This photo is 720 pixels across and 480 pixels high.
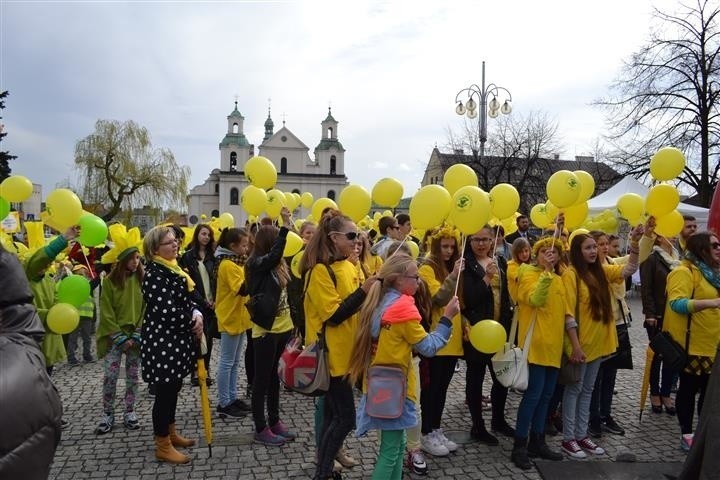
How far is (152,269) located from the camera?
13.4ft

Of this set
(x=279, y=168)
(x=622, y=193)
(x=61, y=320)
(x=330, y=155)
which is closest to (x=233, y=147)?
(x=279, y=168)

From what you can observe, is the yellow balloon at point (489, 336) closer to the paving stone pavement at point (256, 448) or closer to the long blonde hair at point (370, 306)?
the long blonde hair at point (370, 306)

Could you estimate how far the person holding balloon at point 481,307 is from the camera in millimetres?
4430

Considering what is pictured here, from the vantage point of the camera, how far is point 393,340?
10.3 ft

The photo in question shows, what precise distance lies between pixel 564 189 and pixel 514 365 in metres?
1.63

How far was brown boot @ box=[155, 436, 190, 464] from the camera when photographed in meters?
4.06

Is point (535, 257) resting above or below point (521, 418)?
above

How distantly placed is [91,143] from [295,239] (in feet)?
105

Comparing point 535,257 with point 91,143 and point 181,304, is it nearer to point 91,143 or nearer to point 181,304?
point 181,304

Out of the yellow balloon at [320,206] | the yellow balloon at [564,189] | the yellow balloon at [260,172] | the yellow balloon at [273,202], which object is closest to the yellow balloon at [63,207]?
the yellow balloon at [260,172]

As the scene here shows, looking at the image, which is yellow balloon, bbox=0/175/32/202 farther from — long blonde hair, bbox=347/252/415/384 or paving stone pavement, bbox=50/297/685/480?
long blonde hair, bbox=347/252/415/384

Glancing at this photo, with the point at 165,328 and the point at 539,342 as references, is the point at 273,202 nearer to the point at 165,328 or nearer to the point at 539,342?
the point at 165,328

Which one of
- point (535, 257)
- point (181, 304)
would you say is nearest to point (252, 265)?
point (181, 304)

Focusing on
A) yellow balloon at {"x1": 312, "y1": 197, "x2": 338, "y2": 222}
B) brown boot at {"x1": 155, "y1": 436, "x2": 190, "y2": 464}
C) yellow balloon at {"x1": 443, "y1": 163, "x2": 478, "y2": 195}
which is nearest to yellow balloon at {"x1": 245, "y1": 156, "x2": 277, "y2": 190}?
yellow balloon at {"x1": 443, "y1": 163, "x2": 478, "y2": 195}
